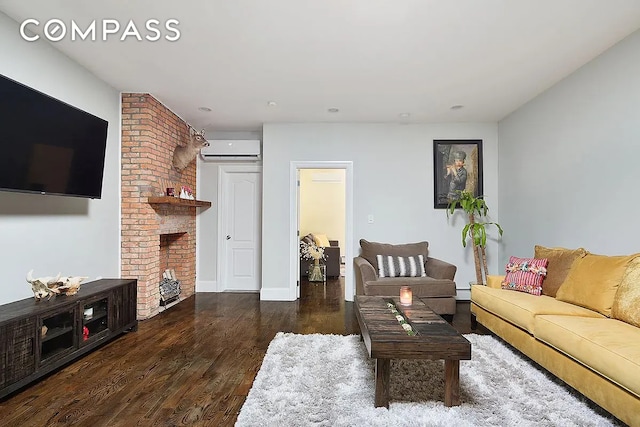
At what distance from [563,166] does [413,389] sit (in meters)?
2.83

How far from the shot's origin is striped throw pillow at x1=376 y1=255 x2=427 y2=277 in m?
4.36

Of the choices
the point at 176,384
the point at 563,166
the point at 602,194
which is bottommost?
the point at 176,384

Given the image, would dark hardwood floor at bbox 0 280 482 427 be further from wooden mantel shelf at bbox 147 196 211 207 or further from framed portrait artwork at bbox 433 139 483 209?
framed portrait artwork at bbox 433 139 483 209

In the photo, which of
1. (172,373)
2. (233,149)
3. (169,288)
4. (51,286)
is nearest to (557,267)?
(172,373)

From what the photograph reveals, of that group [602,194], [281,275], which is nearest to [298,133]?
[281,275]

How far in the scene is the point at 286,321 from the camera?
12.9 feet

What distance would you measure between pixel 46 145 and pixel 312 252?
14.9 feet

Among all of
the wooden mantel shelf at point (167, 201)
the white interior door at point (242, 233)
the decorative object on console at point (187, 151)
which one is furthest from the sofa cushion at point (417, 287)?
the decorative object on console at point (187, 151)

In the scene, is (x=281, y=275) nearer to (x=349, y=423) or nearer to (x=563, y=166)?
(x=349, y=423)

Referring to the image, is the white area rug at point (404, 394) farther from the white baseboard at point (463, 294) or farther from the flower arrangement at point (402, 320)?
the white baseboard at point (463, 294)

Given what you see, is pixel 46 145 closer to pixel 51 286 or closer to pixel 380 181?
pixel 51 286

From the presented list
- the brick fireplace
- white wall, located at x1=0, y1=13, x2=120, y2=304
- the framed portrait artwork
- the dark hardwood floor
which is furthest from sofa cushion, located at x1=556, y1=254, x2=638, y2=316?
white wall, located at x1=0, y1=13, x2=120, y2=304

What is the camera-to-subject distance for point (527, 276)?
3312mm

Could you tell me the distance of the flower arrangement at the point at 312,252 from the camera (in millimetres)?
6527
